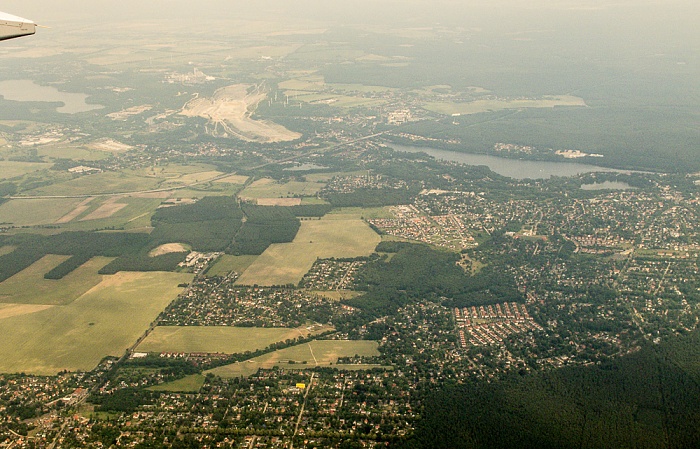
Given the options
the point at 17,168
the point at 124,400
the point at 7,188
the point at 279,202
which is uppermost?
the point at 279,202

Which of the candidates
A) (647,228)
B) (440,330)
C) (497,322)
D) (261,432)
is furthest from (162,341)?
(647,228)

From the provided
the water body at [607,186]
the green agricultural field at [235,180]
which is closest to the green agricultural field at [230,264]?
the green agricultural field at [235,180]

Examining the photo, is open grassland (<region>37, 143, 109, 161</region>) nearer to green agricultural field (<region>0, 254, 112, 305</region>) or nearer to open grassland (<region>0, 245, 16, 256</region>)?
open grassland (<region>0, 245, 16, 256</region>)

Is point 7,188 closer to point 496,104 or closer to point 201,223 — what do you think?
point 201,223

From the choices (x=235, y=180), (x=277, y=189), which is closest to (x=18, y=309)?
(x=277, y=189)

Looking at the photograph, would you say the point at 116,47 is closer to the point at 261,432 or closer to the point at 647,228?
the point at 647,228

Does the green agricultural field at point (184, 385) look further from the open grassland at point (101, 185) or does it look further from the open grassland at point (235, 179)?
the open grassland at point (235, 179)
